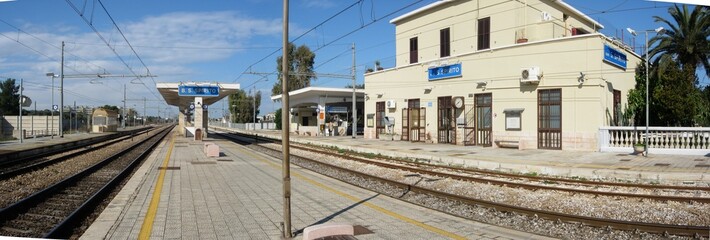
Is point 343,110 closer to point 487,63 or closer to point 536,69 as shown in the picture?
point 487,63

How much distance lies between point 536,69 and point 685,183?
34.8 feet

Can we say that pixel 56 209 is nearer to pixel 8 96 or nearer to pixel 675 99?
pixel 675 99

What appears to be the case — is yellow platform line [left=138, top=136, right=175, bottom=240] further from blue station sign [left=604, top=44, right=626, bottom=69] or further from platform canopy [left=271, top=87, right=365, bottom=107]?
platform canopy [left=271, top=87, right=365, bottom=107]

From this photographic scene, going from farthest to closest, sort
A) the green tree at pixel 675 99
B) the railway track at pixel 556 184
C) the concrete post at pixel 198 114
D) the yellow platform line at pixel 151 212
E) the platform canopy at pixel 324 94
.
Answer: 1. the platform canopy at pixel 324 94
2. the concrete post at pixel 198 114
3. the green tree at pixel 675 99
4. the railway track at pixel 556 184
5. the yellow platform line at pixel 151 212

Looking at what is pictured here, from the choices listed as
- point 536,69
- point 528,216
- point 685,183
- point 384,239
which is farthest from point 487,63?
point 384,239

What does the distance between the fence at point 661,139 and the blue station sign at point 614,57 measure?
10.9 feet

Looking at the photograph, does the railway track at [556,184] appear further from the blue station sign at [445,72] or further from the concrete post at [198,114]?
the concrete post at [198,114]

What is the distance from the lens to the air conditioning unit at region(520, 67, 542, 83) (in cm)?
2194

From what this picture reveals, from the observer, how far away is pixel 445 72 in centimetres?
2770

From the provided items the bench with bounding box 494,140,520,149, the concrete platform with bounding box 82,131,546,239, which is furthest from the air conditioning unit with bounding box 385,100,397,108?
the concrete platform with bounding box 82,131,546,239

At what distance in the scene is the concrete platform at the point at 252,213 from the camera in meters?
6.69

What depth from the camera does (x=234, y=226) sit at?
23.0 ft

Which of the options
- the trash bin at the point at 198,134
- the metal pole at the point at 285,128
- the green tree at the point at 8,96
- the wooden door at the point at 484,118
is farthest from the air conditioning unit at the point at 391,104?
the green tree at the point at 8,96

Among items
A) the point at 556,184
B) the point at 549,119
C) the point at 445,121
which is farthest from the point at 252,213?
the point at 445,121
